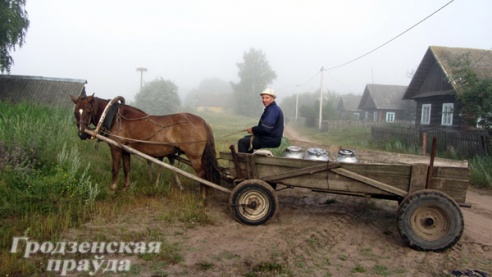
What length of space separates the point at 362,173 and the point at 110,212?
371 centimetres

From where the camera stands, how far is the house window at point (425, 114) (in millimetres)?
20281

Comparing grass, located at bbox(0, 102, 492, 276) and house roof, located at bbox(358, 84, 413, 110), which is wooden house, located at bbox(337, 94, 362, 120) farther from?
grass, located at bbox(0, 102, 492, 276)

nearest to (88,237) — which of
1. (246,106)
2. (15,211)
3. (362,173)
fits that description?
(15,211)

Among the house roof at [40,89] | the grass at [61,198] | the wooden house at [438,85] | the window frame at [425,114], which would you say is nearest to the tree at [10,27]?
the house roof at [40,89]

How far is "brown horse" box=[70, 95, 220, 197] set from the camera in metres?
5.69

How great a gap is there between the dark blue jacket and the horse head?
2.86m

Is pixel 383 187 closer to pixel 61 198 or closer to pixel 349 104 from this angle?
pixel 61 198

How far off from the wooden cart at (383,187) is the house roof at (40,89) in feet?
64.4

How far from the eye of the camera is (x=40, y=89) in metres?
22.0

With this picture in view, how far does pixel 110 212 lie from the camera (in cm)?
499

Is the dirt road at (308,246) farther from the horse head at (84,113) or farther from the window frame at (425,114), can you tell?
the window frame at (425,114)

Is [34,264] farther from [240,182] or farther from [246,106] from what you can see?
[246,106]

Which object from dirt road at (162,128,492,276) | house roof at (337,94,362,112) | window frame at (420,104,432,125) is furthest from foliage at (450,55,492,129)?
house roof at (337,94,362,112)

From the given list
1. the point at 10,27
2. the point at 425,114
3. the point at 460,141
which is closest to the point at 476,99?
the point at 460,141
